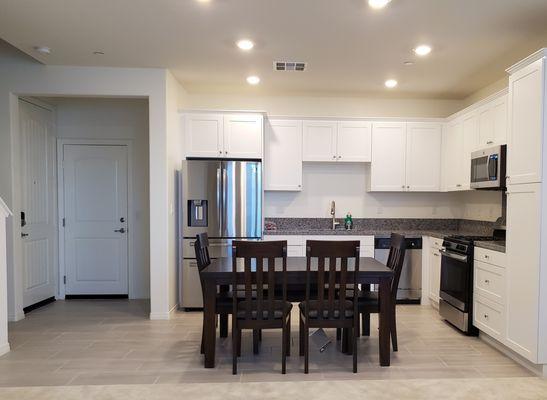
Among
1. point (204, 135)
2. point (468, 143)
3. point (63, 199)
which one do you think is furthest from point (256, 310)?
point (63, 199)

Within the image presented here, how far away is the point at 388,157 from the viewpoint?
4.80m

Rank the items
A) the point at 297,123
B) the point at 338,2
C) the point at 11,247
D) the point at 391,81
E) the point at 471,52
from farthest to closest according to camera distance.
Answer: the point at 297,123 → the point at 391,81 → the point at 11,247 → the point at 471,52 → the point at 338,2

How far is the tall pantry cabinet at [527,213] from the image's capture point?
2600mm

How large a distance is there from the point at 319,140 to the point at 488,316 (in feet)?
8.94

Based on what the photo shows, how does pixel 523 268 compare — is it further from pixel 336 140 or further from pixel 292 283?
pixel 336 140

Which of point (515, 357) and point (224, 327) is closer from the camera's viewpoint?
point (515, 357)

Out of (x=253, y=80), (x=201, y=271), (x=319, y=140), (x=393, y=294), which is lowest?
(x=393, y=294)

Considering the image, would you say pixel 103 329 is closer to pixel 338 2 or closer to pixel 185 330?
pixel 185 330

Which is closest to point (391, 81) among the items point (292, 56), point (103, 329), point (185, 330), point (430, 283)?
point (292, 56)

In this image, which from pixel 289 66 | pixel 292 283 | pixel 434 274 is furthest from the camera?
pixel 434 274

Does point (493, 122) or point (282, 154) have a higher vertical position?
point (493, 122)

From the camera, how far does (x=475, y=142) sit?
4.10 m

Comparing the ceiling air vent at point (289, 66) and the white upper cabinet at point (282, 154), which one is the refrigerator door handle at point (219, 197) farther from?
the ceiling air vent at point (289, 66)

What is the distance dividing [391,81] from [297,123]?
125 centimetres
